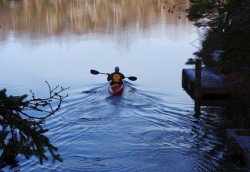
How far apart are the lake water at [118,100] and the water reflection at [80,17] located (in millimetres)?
1338

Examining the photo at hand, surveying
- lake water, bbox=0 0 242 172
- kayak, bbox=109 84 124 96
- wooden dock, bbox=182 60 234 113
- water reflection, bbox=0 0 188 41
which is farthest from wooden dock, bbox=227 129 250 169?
water reflection, bbox=0 0 188 41

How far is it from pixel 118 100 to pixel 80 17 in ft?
195

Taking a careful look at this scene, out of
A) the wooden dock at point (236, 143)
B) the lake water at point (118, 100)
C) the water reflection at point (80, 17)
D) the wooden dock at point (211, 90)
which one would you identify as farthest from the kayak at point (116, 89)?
the water reflection at point (80, 17)

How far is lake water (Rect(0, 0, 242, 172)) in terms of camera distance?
47.9 feet

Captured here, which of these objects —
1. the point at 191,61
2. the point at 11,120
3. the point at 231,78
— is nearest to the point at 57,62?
the point at 191,61

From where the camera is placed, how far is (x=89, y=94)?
79.4ft

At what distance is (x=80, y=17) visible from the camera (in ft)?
260

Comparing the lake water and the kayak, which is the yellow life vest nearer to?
the kayak

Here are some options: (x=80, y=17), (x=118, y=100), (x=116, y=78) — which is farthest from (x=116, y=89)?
(x=80, y=17)

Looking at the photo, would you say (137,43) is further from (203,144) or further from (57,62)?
(203,144)

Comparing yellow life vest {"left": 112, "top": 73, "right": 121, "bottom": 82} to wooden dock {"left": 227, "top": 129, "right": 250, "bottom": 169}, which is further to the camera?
yellow life vest {"left": 112, "top": 73, "right": 121, "bottom": 82}

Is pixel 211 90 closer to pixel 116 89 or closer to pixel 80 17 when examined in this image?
pixel 116 89

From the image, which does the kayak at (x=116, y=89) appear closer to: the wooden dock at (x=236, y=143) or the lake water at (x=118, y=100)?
the lake water at (x=118, y=100)

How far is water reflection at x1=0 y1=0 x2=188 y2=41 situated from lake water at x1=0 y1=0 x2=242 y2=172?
1.34 m
